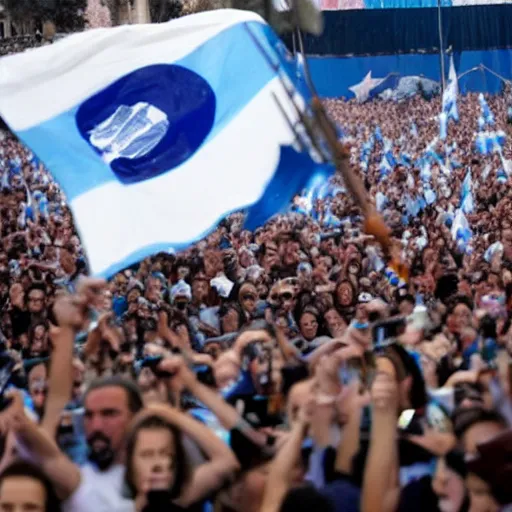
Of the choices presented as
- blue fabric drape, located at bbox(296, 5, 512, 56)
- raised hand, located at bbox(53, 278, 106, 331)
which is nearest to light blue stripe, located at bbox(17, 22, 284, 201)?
raised hand, located at bbox(53, 278, 106, 331)

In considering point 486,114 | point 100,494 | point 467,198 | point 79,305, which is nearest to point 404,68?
point 486,114

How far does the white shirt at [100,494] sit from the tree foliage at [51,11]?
54.3 m

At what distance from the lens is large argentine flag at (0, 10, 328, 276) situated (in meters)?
8.95

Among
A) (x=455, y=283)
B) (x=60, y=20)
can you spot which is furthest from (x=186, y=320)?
(x=60, y=20)

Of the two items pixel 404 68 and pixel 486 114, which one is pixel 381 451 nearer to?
pixel 486 114

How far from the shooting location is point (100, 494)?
492cm

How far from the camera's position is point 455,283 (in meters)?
12.1

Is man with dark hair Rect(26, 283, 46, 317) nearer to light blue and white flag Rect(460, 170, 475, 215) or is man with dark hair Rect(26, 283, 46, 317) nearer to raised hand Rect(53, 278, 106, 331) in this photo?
raised hand Rect(53, 278, 106, 331)

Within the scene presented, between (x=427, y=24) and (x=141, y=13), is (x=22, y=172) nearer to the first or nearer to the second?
(x=427, y=24)

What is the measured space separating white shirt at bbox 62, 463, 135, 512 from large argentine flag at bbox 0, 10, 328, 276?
3524mm

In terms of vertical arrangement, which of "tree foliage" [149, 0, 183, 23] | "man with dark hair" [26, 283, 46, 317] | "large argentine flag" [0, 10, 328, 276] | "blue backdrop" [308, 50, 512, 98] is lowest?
"tree foliage" [149, 0, 183, 23]

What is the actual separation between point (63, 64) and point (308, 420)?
4792 mm

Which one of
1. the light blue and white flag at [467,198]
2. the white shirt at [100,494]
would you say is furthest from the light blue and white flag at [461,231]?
the white shirt at [100,494]

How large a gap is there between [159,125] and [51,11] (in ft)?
165
